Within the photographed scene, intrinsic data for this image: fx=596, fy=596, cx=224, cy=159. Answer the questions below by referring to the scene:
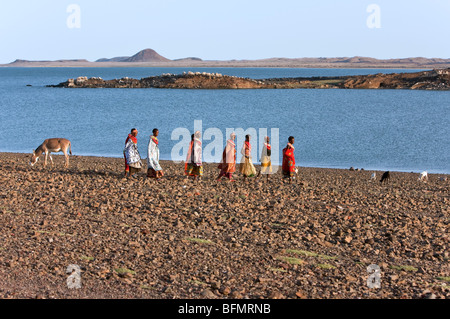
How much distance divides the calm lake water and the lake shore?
47.1 ft

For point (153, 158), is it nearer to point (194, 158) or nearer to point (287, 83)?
point (194, 158)

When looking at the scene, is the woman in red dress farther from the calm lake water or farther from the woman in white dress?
the calm lake water

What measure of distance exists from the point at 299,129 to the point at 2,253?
39.4 meters

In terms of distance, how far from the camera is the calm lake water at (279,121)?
115ft

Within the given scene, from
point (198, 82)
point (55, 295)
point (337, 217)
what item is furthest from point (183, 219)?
point (198, 82)

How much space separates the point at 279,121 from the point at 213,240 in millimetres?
43186

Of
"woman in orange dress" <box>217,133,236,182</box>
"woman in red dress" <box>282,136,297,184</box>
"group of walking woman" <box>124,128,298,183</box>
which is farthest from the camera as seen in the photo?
"woman in red dress" <box>282,136,297,184</box>

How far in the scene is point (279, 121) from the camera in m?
54.2

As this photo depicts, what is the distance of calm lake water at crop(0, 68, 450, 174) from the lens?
35.0m

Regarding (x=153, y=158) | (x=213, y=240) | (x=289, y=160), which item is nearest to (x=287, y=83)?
(x=289, y=160)

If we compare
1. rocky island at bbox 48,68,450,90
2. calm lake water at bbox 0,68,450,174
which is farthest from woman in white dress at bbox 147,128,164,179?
rocky island at bbox 48,68,450,90

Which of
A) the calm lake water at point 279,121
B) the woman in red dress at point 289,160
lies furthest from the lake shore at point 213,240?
A: the calm lake water at point 279,121

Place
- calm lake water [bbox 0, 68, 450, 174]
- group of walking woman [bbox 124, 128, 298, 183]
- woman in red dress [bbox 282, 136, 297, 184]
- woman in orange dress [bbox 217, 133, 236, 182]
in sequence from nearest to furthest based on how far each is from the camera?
group of walking woman [bbox 124, 128, 298, 183] < woman in orange dress [bbox 217, 133, 236, 182] < woman in red dress [bbox 282, 136, 297, 184] < calm lake water [bbox 0, 68, 450, 174]

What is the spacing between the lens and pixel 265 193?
16328 millimetres
